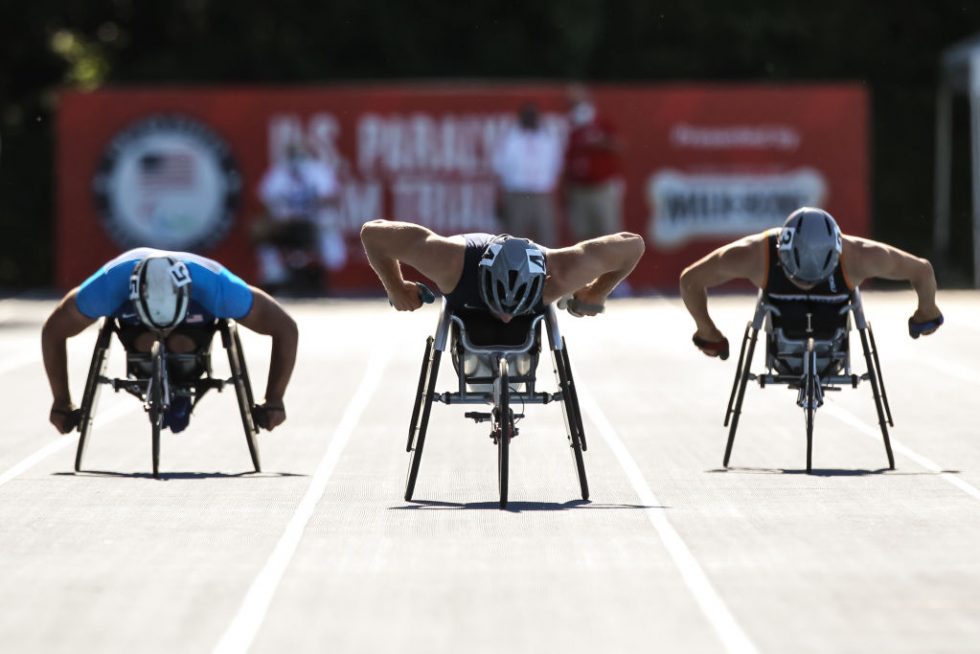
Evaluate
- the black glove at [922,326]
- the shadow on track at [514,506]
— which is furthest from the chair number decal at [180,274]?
the black glove at [922,326]

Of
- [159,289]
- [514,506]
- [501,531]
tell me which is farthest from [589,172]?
[501,531]

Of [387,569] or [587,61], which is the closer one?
[387,569]

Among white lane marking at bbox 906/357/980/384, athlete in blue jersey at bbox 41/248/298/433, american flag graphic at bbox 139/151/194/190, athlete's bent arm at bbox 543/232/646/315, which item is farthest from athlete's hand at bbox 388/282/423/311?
american flag graphic at bbox 139/151/194/190

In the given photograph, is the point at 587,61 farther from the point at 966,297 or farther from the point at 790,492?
the point at 790,492

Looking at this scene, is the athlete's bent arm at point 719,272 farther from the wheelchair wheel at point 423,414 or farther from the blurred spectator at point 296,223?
the blurred spectator at point 296,223

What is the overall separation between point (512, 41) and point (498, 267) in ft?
87.1

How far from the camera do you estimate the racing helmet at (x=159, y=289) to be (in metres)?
12.8

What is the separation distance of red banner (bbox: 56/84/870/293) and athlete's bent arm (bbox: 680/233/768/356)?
19.0 meters

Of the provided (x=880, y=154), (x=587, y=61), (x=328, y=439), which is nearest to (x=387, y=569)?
(x=328, y=439)

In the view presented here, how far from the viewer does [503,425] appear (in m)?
11.3

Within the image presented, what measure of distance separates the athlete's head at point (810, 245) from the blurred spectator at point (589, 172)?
60.9ft

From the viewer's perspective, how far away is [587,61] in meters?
37.9

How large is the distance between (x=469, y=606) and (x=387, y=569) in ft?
3.16

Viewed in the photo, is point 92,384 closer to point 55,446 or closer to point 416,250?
point 55,446
